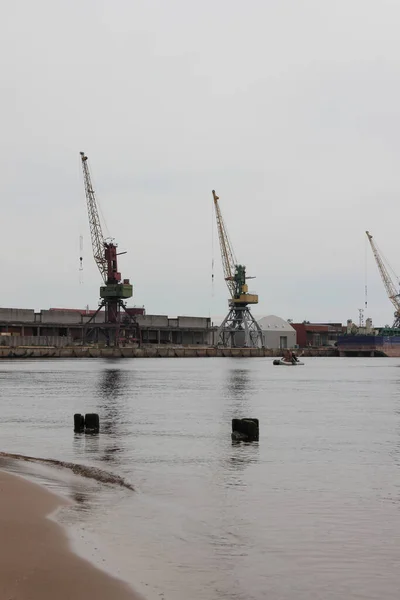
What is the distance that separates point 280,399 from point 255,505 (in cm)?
3837

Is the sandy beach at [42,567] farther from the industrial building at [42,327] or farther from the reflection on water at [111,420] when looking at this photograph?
the industrial building at [42,327]

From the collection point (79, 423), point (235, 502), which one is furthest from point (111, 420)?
point (235, 502)

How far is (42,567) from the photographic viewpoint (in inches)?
419

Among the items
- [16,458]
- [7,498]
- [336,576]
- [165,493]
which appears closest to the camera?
[336,576]

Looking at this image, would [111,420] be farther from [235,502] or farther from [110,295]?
[110,295]

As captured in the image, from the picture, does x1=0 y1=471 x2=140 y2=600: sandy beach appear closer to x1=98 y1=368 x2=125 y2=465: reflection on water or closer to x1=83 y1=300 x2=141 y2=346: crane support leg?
x1=98 y1=368 x2=125 y2=465: reflection on water

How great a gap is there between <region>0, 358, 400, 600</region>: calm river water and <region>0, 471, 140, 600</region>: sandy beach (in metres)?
0.50

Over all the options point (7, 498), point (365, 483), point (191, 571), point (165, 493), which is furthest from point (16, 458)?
point (191, 571)

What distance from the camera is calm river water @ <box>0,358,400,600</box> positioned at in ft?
38.1

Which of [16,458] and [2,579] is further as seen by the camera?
[16,458]

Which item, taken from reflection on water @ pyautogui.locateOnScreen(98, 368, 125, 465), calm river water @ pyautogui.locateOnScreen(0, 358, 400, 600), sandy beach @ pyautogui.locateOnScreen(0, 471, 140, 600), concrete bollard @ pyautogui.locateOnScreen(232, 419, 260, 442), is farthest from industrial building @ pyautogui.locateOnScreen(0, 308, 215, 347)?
sandy beach @ pyautogui.locateOnScreen(0, 471, 140, 600)

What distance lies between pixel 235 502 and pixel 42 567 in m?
7.76

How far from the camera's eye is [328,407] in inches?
1886

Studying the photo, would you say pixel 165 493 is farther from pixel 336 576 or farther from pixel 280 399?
pixel 280 399
